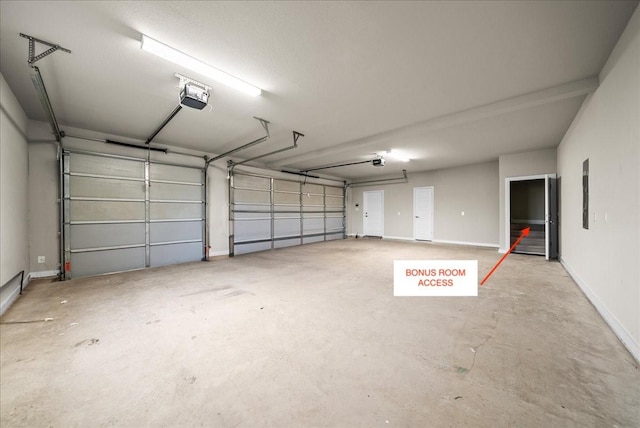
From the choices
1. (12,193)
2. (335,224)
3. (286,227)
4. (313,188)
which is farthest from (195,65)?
(335,224)

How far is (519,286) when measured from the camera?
381cm

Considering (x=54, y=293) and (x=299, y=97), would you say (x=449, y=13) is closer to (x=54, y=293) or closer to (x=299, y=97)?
(x=299, y=97)

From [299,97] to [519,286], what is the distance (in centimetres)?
441

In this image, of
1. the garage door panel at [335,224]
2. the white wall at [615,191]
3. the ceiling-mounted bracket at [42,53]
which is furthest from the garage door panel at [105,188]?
the white wall at [615,191]

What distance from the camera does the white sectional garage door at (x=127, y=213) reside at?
463cm

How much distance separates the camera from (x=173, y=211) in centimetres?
582

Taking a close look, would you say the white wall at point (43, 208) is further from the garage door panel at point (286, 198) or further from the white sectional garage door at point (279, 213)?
the garage door panel at point (286, 198)

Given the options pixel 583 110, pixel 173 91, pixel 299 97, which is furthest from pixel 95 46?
pixel 583 110

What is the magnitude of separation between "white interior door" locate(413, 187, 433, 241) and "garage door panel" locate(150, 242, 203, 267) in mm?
7552

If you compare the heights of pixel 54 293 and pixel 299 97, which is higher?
pixel 299 97

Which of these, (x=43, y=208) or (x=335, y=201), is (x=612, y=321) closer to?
(x=43, y=208)

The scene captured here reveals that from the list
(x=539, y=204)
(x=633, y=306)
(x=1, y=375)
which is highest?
(x=539, y=204)

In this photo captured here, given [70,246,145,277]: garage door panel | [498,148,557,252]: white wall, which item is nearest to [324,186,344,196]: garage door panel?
[498,148,557,252]: white wall

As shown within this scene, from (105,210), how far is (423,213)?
9.37 meters
